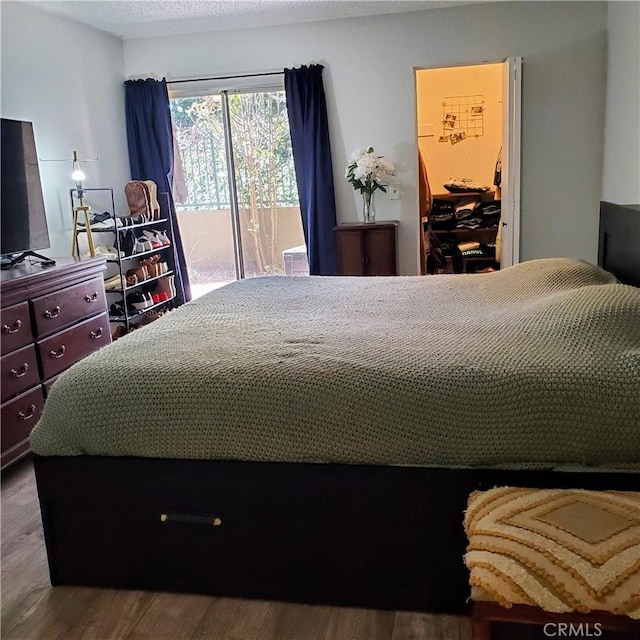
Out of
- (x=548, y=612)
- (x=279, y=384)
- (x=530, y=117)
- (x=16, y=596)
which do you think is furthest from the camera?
(x=530, y=117)

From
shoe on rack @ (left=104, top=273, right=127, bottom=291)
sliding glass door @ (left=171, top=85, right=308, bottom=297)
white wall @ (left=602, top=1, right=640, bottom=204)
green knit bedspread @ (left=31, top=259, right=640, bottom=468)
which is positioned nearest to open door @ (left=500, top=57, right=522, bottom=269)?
white wall @ (left=602, top=1, right=640, bottom=204)

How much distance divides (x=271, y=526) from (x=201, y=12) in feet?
12.3

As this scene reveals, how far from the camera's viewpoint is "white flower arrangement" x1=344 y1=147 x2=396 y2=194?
4535 millimetres

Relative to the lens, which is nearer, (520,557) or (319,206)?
(520,557)

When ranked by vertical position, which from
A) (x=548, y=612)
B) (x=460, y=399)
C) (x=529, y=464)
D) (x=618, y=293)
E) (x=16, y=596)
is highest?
(x=618, y=293)

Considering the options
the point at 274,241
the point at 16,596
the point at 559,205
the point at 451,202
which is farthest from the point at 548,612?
the point at 451,202

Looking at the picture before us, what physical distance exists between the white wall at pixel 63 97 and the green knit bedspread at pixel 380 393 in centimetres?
229

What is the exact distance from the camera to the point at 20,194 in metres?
3.29

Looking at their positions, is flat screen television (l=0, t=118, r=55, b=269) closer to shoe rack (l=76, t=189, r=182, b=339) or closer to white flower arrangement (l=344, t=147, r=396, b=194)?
shoe rack (l=76, t=189, r=182, b=339)

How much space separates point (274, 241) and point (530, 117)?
7.13 ft

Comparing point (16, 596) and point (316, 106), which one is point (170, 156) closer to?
point (316, 106)

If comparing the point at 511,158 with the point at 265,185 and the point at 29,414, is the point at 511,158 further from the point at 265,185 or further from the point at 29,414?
the point at 29,414

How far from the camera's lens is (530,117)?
4.50 m

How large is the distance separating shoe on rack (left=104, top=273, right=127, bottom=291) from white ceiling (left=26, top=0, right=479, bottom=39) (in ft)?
5.76
